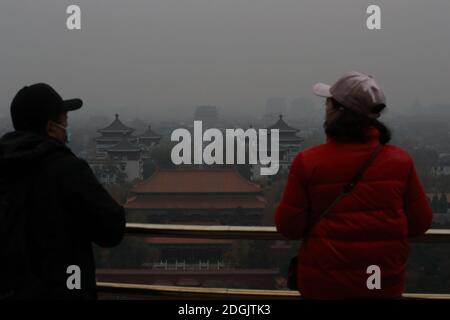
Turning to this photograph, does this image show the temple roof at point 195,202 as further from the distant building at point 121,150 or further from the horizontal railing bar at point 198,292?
the horizontal railing bar at point 198,292

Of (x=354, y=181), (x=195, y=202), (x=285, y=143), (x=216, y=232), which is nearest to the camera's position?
(x=354, y=181)

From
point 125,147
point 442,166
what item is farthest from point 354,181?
point 125,147

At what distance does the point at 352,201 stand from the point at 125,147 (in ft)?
10.0

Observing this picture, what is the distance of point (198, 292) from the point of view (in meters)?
2.08

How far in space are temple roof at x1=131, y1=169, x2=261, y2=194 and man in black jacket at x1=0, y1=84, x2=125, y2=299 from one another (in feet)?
8.48

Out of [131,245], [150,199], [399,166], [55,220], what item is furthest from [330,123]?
[150,199]

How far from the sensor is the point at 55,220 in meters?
1.29

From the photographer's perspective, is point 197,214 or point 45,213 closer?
point 45,213

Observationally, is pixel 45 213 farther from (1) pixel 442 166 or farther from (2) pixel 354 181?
(1) pixel 442 166

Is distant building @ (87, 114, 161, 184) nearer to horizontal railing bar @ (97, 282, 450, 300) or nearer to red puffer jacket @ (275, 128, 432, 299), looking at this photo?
horizontal railing bar @ (97, 282, 450, 300)

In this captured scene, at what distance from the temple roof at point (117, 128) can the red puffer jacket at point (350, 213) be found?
245cm
